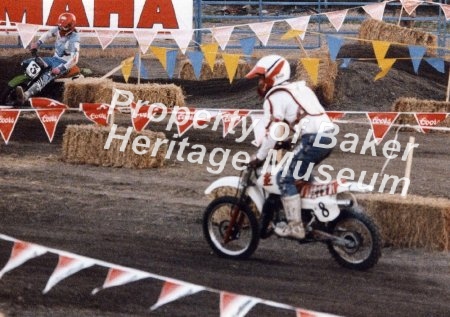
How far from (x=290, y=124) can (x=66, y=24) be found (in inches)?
392

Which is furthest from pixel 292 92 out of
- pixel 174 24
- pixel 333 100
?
pixel 174 24

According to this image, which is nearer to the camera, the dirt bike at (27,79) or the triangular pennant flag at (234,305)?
the triangular pennant flag at (234,305)

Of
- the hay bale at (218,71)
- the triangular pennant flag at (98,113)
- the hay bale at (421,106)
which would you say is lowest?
the hay bale at (218,71)

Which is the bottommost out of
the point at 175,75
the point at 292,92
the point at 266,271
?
the point at 175,75

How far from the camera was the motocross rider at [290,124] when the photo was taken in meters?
10.0

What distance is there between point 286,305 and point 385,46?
29.4ft

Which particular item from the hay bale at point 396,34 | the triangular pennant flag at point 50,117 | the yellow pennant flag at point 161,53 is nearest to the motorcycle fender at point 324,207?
the triangular pennant flag at point 50,117

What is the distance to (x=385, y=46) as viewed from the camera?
16875 mm

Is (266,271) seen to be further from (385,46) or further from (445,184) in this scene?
A: (385,46)

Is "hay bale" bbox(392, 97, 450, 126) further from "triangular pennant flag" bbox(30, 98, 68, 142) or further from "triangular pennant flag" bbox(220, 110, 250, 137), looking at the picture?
"triangular pennant flag" bbox(30, 98, 68, 142)

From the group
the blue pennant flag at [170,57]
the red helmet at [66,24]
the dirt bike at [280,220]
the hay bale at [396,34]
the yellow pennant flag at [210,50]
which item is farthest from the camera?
the hay bale at [396,34]

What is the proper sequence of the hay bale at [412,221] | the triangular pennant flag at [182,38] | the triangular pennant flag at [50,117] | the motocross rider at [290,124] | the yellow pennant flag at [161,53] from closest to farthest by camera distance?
the motocross rider at [290,124]
the hay bale at [412,221]
the triangular pennant flag at [50,117]
the yellow pennant flag at [161,53]
the triangular pennant flag at [182,38]

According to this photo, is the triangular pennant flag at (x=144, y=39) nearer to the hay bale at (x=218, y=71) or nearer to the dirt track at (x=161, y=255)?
the dirt track at (x=161, y=255)

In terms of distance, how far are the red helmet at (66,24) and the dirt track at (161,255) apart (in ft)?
13.4
